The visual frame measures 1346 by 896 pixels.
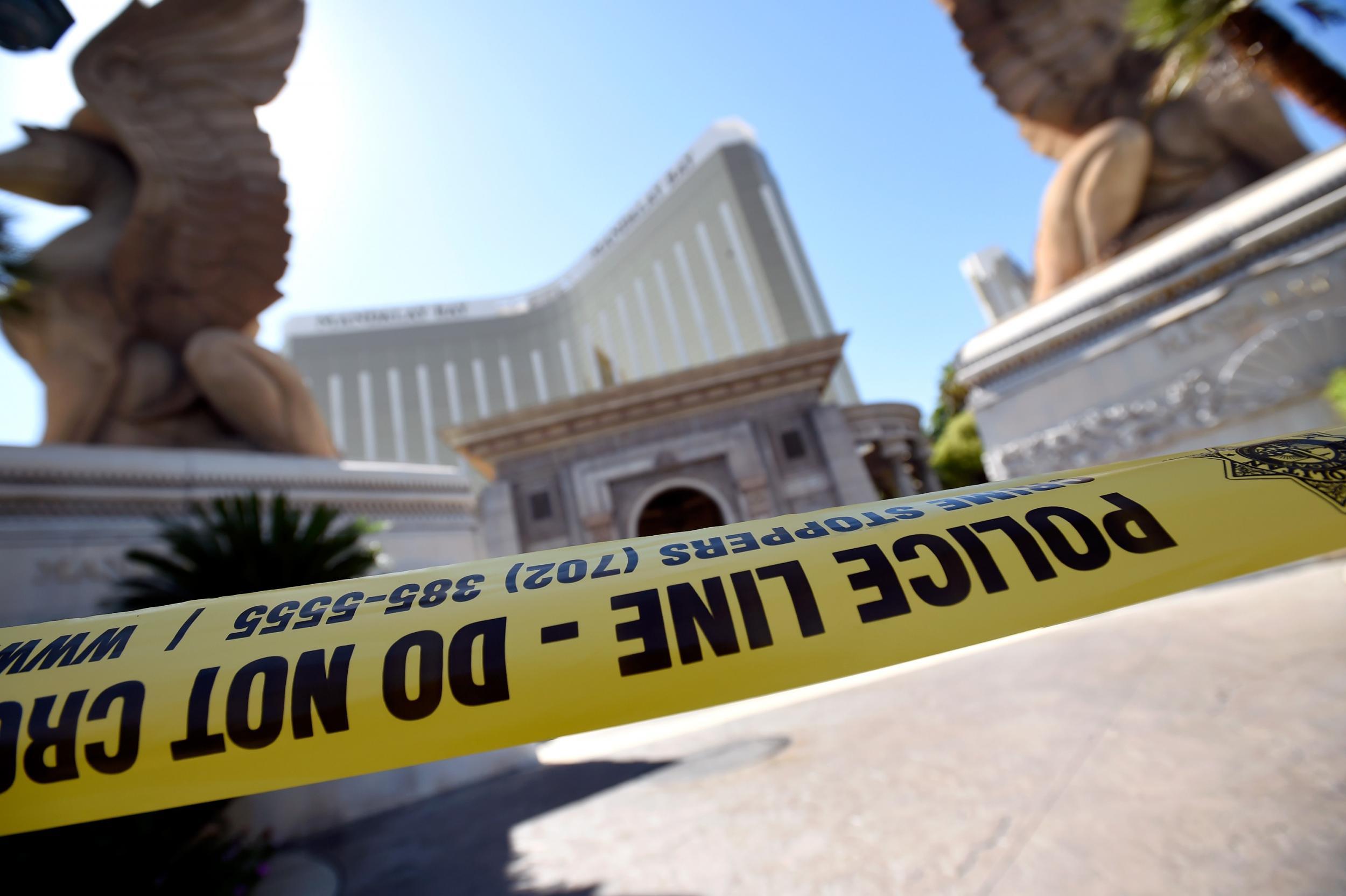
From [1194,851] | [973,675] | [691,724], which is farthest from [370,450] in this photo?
[1194,851]

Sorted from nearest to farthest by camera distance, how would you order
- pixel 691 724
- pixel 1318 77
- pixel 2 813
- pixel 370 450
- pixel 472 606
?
pixel 2 813
pixel 472 606
pixel 1318 77
pixel 691 724
pixel 370 450

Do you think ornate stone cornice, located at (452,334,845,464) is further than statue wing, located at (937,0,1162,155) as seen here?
Yes

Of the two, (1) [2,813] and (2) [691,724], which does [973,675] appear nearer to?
(2) [691,724]

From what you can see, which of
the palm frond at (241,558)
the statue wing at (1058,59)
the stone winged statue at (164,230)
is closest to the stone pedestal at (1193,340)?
the statue wing at (1058,59)

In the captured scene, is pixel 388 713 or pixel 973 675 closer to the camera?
pixel 388 713

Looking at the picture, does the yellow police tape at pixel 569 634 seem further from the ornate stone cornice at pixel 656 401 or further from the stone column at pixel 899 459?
the stone column at pixel 899 459

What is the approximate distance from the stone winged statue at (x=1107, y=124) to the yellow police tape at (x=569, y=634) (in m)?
9.26

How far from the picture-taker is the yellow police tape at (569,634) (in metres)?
1.26

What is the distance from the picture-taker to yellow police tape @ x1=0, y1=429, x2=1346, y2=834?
1261 mm

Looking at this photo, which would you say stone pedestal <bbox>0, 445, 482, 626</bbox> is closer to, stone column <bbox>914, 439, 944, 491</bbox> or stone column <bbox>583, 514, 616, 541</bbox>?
stone column <bbox>583, 514, 616, 541</bbox>

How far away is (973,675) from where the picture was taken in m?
6.38

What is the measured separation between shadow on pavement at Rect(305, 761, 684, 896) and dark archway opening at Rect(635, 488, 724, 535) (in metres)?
9.73

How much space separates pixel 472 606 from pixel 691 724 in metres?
7.02

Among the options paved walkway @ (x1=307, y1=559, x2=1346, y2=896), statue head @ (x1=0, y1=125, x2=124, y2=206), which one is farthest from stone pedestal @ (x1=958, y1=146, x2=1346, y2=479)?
statue head @ (x1=0, y1=125, x2=124, y2=206)
